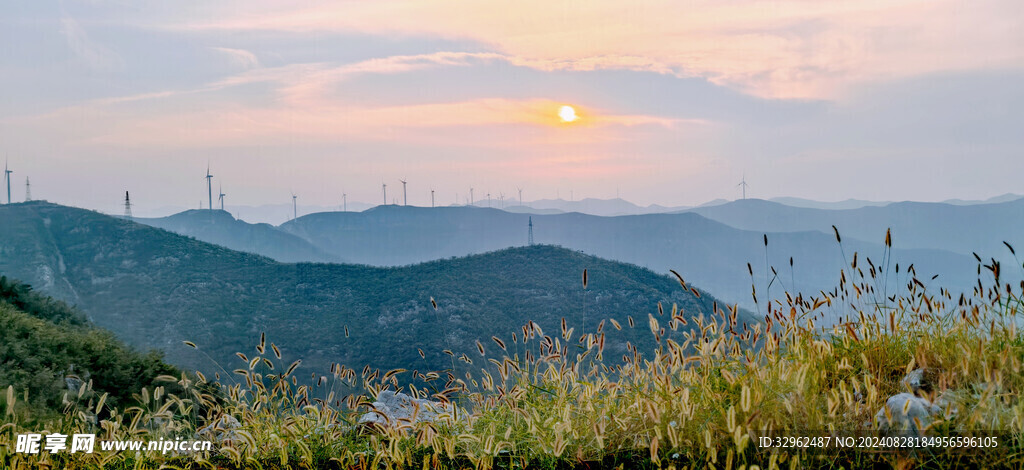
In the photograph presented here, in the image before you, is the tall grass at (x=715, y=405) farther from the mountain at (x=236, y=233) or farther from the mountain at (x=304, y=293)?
the mountain at (x=236, y=233)

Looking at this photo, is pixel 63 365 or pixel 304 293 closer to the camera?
pixel 63 365

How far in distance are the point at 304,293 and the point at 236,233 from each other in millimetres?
105784

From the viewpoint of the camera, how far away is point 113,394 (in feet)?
42.4

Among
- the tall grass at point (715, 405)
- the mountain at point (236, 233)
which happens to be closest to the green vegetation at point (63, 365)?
the tall grass at point (715, 405)

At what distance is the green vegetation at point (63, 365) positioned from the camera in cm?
1080

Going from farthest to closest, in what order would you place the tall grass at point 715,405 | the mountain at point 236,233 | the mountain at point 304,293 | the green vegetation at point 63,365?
the mountain at point 236,233 < the mountain at point 304,293 < the green vegetation at point 63,365 < the tall grass at point 715,405

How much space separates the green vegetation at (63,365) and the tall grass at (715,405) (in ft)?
16.0

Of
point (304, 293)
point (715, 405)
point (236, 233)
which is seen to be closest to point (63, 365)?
point (715, 405)

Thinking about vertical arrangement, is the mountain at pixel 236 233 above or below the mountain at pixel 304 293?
above

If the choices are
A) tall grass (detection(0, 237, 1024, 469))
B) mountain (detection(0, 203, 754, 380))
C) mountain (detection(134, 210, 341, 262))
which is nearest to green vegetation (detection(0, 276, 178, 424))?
tall grass (detection(0, 237, 1024, 469))

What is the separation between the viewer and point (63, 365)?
41.0ft

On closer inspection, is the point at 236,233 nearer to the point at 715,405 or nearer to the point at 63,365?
the point at 63,365

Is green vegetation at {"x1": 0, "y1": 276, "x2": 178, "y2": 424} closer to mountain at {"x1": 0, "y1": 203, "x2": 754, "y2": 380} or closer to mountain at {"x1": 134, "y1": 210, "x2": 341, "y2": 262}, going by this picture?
mountain at {"x1": 0, "y1": 203, "x2": 754, "y2": 380}

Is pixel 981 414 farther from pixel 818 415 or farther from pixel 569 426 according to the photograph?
pixel 569 426
